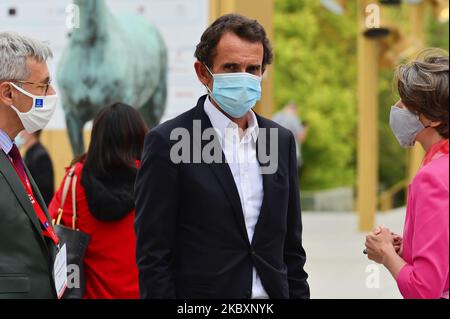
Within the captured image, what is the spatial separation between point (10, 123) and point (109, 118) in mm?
1556

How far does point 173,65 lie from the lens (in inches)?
291

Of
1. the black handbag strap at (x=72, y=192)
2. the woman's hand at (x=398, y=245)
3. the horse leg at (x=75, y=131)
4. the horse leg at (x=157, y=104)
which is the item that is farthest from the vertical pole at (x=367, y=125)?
the woman's hand at (x=398, y=245)

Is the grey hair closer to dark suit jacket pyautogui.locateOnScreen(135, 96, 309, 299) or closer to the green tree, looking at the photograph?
dark suit jacket pyautogui.locateOnScreen(135, 96, 309, 299)

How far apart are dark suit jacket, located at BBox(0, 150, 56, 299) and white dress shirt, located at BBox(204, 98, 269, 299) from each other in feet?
2.68

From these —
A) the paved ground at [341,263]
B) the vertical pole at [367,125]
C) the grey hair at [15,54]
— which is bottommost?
the paved ground at [341,263]

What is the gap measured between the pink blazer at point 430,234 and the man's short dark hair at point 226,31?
91 cm

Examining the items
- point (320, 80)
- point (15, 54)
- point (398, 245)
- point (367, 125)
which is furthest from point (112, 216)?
point (320, 80)

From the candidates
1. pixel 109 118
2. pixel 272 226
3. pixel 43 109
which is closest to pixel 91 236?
pixel 109 118

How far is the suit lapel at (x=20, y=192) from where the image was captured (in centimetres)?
338

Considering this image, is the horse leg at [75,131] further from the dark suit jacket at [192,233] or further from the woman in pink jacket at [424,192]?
the woman in pink jacket at [424,192]

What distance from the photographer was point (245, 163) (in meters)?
3.31

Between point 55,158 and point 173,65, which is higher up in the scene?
point 173,65

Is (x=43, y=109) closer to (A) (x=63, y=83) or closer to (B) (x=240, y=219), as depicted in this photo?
(B) (x=240, y=219)

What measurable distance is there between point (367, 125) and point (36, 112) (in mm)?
12948
